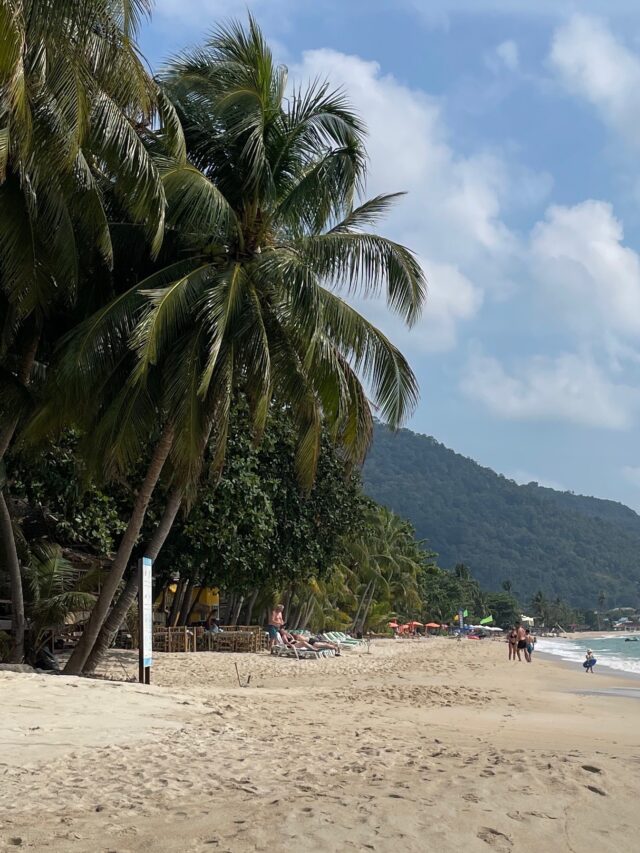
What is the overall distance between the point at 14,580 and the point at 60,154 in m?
7.59

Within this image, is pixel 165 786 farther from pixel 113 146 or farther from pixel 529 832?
pixel 113 146

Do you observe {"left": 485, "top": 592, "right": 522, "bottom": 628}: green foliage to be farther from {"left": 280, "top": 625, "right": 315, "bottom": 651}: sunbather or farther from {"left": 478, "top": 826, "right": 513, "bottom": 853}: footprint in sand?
{"left": 478, "top": 826, "right": 513, "bottom": 853}: footprint in sand

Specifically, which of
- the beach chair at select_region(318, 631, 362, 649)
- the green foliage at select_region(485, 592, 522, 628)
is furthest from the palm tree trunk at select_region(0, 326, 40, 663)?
the green foliage at select_region(485, 592, 522, 628)

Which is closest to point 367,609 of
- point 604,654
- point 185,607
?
point 604,654

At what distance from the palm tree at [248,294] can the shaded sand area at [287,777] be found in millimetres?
3698

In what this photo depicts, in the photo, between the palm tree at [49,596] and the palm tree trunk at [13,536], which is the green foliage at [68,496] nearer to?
the palm tree at [49,596]

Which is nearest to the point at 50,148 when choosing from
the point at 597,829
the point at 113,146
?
the point at 113,146

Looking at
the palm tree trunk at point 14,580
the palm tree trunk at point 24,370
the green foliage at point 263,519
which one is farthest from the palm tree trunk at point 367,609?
the palm tree trunk at point 24,370

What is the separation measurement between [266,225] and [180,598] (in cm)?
1823

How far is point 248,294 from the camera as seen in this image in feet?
39.5

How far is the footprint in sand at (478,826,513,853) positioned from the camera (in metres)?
4.70

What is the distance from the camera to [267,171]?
40.5 feet

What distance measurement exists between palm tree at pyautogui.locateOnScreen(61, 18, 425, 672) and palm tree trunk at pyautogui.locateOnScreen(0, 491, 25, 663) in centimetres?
210

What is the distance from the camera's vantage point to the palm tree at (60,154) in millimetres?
8242
